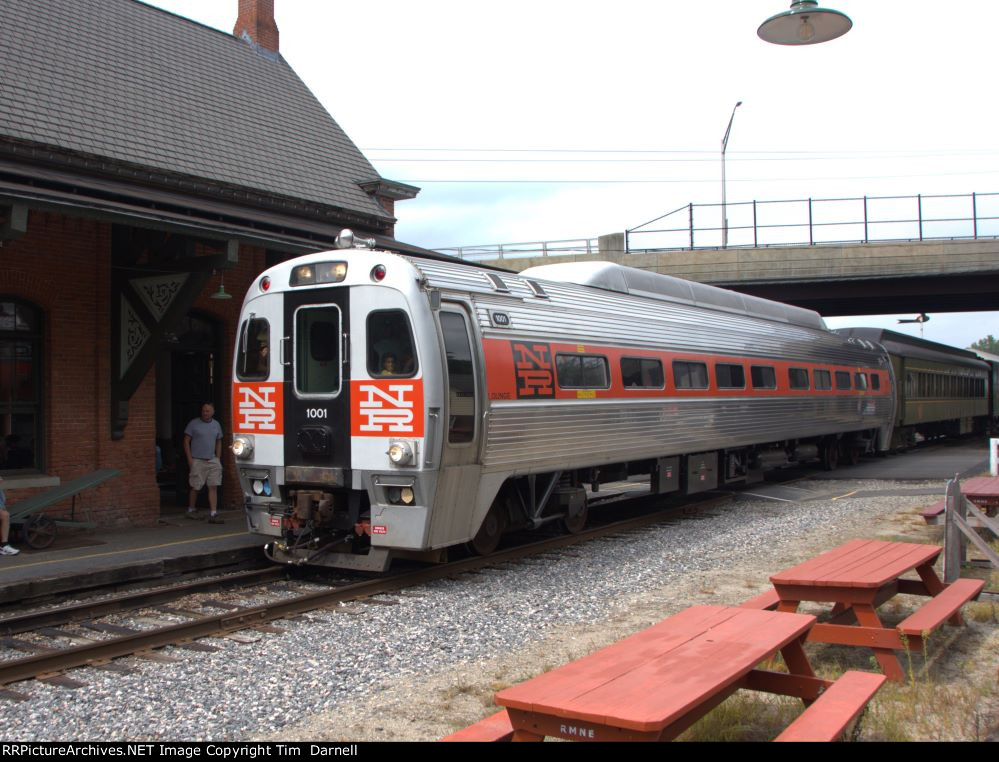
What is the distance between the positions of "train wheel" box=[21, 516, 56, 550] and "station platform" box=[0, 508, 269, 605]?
0.28ft

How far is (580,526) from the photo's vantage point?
11.1 meters

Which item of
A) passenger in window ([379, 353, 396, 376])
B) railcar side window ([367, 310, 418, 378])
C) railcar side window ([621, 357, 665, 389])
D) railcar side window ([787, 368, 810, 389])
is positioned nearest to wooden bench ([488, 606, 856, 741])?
railcar side window ([367, 310, 418, 378])

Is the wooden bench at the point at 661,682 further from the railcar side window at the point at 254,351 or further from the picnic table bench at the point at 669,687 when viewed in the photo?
the railcar side window at the point at 254,351

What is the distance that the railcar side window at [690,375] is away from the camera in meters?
12.5

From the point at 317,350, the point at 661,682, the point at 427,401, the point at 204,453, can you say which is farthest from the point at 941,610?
the point at 204,453

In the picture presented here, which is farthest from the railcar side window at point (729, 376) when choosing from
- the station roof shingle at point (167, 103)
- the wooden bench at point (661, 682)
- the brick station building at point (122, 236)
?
the wooden bench at point (661, 682)

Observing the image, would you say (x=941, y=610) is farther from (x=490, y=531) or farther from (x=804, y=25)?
(x=804, y=25)

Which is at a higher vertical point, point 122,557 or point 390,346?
point 390,346

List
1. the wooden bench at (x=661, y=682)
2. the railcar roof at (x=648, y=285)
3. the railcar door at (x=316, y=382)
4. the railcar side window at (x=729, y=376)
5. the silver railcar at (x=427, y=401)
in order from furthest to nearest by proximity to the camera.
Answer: the railcar side window at (x=729, y=376)
the railcar roof at (x=648, y=285)
the railcar door at (x=316, y=382)
the silver railcar at (x=427, y=401)
the wooden bench at (x=661, y=682)

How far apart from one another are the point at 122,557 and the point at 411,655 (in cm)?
419

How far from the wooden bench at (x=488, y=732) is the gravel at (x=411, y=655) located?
0.98 m

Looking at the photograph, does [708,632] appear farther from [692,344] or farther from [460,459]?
[692,344]

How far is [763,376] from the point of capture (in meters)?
15.2

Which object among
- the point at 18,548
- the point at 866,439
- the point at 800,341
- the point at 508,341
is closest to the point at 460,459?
the point at 508,341
